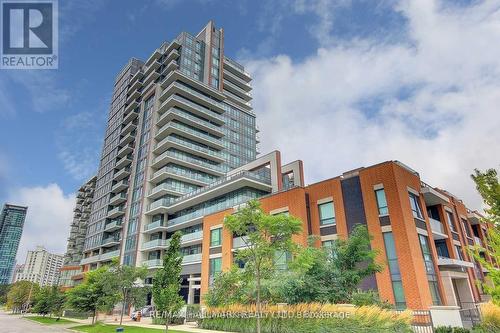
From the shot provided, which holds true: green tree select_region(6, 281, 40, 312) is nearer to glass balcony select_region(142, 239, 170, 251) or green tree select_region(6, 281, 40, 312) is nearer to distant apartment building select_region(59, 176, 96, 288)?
distant apartment building select_region(59, 176, 96, 288)

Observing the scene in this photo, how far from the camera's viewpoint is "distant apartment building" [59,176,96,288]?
7880 centimetres

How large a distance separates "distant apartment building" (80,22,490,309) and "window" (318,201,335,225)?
91 mm

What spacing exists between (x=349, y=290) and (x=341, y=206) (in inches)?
347

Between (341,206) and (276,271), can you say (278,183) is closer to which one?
(341,206)

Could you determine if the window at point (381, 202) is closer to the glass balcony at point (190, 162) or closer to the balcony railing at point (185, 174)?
the balcony railing at point (185, 174)

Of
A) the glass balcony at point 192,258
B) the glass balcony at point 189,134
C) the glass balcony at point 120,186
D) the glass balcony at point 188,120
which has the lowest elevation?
the glass balcony at point 192,258

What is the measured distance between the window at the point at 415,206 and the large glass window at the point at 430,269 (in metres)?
1.76

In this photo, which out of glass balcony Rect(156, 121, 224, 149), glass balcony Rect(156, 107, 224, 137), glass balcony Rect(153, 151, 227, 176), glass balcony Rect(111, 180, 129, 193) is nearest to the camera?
glass balcony Rect(153, 151, 227, 176)

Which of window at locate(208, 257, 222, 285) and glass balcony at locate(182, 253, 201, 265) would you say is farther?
glass balcony at locate(182, 253, 201, 265)

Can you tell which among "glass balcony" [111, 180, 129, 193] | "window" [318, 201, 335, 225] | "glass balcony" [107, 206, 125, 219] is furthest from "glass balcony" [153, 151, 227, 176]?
"window" [318, 201, 335, 225]

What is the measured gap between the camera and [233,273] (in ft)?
64.4

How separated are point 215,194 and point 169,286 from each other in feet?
99.9

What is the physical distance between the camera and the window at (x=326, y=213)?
91.0 ft

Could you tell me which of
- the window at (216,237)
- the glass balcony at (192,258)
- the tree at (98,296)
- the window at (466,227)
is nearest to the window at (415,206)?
the window at (466,227)
